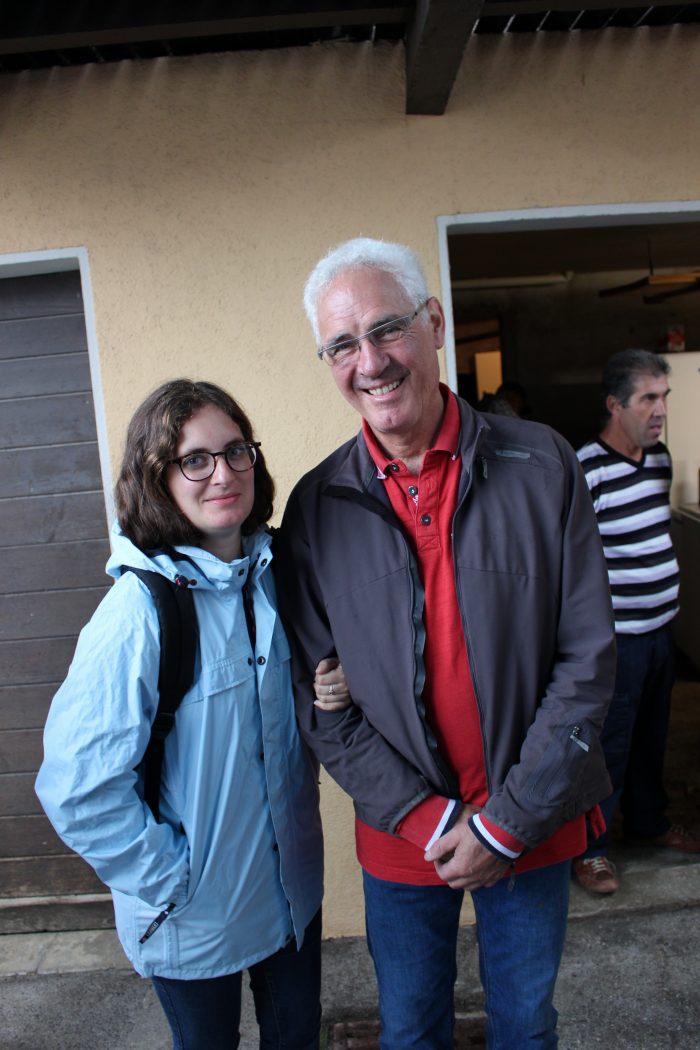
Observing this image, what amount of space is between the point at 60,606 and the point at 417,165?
2043mm

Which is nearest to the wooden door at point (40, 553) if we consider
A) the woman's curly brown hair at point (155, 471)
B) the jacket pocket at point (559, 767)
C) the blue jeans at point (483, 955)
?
the woman's curly brown hair at point (155, 471)

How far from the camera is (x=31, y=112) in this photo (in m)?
2.79

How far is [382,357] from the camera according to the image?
1669 millimetres

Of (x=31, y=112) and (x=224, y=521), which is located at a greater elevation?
(x=31, y=112)

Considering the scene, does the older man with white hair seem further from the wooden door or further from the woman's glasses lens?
the wooden door

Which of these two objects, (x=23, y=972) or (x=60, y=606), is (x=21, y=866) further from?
(x=60, y=606)

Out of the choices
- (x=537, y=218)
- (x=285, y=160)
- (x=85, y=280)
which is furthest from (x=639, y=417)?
(x=85, y=280)

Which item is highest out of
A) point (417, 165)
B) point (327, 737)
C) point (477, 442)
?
point (417, 165)

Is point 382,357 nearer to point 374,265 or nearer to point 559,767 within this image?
point 374,265

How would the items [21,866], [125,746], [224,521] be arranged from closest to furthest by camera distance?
[125,746], [224,521], [21,866]

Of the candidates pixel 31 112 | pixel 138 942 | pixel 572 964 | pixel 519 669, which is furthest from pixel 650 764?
pixel 31 112

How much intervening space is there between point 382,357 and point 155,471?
1.65ft

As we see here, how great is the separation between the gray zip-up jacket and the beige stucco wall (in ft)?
4.14

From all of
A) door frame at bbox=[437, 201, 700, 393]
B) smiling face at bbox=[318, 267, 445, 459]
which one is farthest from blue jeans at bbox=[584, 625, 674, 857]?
smiling face at bbox=[318, 267, 445, 459]
